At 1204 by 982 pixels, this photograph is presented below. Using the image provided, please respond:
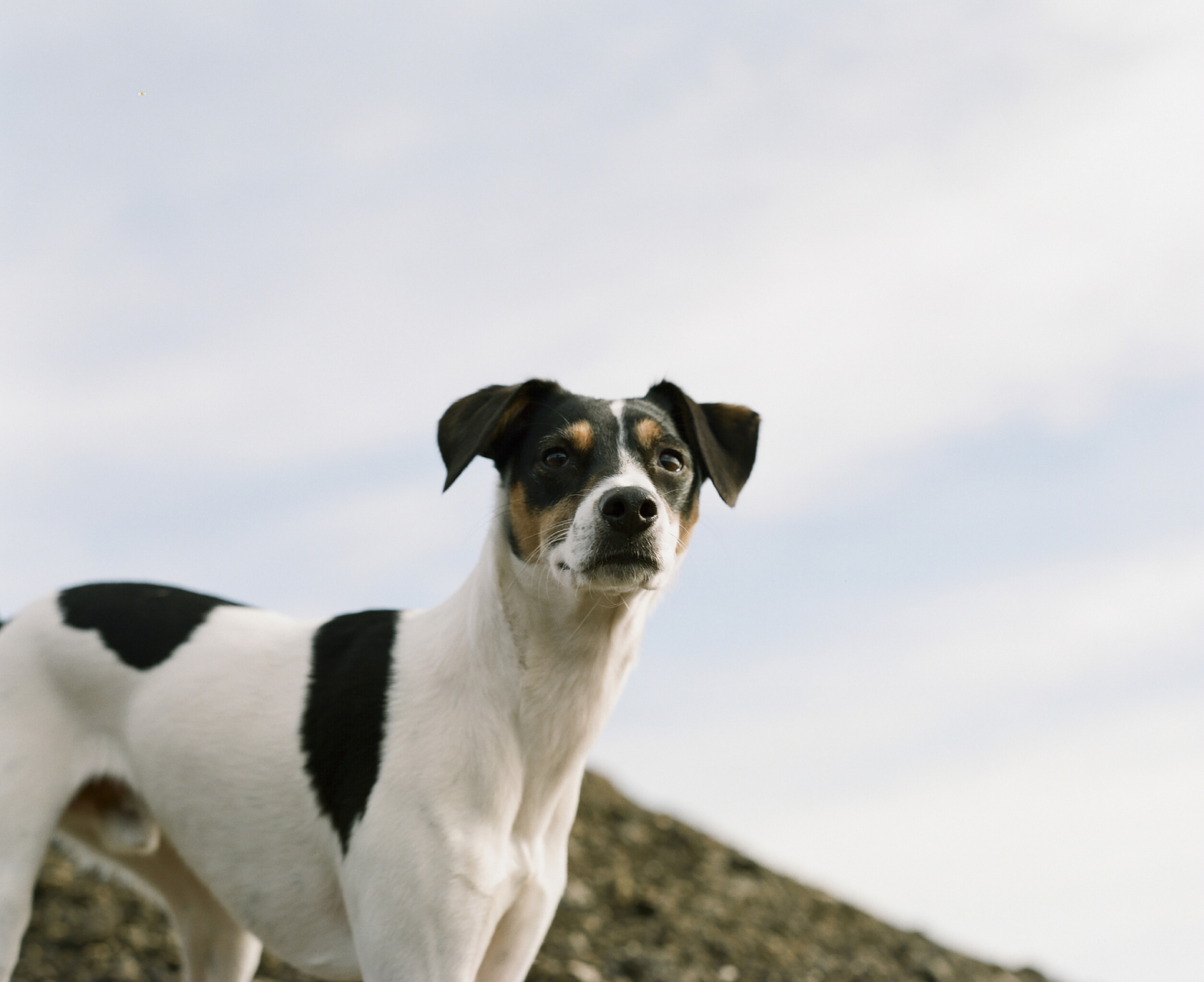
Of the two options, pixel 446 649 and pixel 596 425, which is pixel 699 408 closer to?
pixel 596 425

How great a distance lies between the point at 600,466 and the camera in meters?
3.62

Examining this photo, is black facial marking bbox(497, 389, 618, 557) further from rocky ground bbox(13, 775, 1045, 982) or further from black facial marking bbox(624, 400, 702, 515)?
rocky ground bbox(13, 775, 1045, 982)

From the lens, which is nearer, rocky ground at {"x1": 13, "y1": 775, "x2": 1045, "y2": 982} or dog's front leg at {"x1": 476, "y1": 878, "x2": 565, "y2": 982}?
dog's front leg at {"x1": 476, "y1": 878, "x2": 565, "y2": 982}

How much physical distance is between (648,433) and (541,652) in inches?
29.8

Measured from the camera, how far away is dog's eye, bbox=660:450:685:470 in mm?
3801

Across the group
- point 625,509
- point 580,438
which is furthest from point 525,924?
point 580,438

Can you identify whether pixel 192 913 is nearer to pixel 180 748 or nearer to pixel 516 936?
pixel 180 748

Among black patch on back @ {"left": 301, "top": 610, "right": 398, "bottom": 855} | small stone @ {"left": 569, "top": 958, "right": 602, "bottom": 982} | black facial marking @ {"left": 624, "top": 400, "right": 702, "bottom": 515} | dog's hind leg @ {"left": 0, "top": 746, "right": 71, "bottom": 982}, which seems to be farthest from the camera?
small stone @ {"left": 569, "top": 958, "right": 602, "bottom": 982}

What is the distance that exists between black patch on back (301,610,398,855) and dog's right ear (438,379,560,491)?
76cm

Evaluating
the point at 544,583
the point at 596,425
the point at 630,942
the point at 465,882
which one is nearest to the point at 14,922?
the point at 465,882

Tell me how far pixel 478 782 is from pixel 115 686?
1497 millimetres

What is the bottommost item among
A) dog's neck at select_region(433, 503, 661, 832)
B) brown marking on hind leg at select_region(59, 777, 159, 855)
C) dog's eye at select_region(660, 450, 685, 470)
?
brown marking on hind leg at select_region(59, 777, 159, 855)

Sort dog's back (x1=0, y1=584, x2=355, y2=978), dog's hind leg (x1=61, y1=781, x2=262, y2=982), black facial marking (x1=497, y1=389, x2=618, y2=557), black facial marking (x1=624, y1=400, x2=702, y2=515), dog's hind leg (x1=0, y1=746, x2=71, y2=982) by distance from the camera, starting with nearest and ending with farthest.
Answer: black facial marking (x1=497, y1=389, x2=618, y2=557) < black facial marking (x1=624, y1=400, x2=702, y2=515) < dog's back (x1=0, y1=584, x2=355, y2=978) < dog's hind leg (x1=0, y1=746, x2=71, y2=982) < dog's hind leg (x1=61, y1=781, x2=262, y2=982)

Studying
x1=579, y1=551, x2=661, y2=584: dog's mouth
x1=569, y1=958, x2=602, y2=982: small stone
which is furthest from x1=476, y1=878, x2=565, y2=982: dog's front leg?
x1=569, y1=958, x2=602, y2=982: small stone
